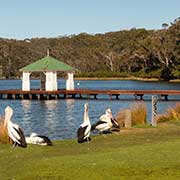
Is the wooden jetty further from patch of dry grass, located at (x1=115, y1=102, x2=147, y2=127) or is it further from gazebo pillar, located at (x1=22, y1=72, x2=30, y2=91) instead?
patch of dry grass, located at (x1=115, y1=102, x2=147, y2=127)

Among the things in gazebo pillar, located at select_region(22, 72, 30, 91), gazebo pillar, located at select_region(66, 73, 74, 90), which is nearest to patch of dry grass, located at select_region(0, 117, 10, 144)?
gazebo pillar, located at select_region(22, 72, 30, 91)

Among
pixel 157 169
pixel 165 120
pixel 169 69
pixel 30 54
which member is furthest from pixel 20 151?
pixel 30 54

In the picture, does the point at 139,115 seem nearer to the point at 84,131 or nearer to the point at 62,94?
the point at 84,131

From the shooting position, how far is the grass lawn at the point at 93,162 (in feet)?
34.4

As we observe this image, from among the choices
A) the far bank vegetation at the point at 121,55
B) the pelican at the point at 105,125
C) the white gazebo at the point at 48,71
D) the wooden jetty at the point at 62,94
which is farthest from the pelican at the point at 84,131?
the far bank vegetation at the point at 121,55

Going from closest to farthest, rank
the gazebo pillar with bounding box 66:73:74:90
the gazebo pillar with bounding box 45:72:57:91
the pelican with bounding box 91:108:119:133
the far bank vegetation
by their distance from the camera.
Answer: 1. the pelican with bounding box 91:108:119:133
2. the gazebo pillar with bounding box 45:72:57:91
3. the gazebo pillar with bounding box 66:73:74:90
4. the far bank vegetation

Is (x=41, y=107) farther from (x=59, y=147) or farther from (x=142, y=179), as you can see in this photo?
(x=142, y=179)

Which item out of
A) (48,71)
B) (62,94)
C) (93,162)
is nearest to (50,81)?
(48,71)

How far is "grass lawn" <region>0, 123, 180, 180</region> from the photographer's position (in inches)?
413

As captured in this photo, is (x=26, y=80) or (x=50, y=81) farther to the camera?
(x=26, y=80)

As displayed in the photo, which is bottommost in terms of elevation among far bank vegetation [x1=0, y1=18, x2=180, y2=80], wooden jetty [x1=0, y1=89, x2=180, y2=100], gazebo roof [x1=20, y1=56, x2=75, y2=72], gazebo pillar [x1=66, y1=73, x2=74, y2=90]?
wooden jetty [x1=0, y1=89, x2=180, y2=100]

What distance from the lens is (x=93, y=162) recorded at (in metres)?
11.7

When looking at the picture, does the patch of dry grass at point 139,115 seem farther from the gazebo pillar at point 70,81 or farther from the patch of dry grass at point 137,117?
the gazebo pillar at point 70,81

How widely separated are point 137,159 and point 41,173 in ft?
7.78
